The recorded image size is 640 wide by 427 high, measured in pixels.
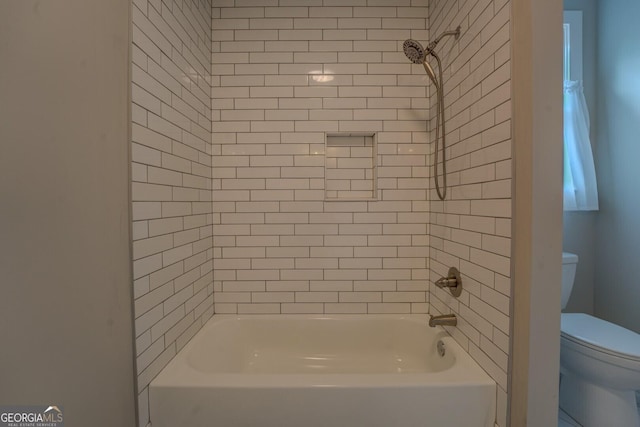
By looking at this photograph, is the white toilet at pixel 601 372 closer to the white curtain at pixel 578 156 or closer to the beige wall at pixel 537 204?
the beige wall at pixel 537 204

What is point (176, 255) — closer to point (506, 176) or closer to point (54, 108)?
point (54, 108)

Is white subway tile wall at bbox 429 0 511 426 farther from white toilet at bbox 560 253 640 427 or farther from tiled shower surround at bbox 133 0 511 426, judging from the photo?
white toilet at bbox 560 253 640 427

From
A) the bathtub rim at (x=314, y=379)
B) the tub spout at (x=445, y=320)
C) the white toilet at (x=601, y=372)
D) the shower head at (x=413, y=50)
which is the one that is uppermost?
the shower head at (x=413, y=50)

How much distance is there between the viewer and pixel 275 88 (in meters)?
1.52

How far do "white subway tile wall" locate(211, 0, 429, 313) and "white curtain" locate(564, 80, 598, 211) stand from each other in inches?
48.7

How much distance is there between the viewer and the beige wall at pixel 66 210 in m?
0.55

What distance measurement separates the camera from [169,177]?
107 centimetres

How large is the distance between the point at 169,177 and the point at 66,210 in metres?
0.44

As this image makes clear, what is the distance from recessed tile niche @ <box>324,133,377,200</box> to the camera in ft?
5.30

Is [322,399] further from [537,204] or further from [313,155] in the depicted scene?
[313,155]

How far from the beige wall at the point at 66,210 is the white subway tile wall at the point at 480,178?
1266 millimetres

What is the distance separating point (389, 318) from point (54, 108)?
64.8 inches

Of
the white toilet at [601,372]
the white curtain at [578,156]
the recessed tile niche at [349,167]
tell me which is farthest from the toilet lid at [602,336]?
the recessed tile niche at [349,167]

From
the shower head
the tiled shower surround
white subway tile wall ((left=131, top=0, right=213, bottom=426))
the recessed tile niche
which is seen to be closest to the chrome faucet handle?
the tiled shower surround
